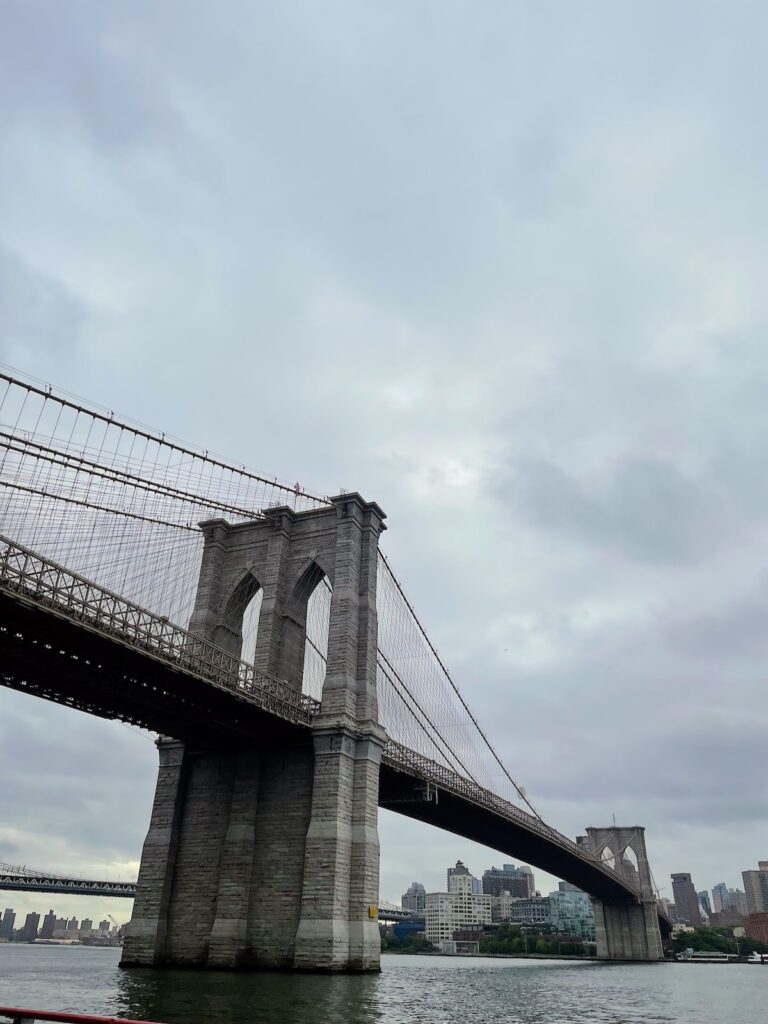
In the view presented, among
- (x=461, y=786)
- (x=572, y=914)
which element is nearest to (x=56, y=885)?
(x=461, y=786)

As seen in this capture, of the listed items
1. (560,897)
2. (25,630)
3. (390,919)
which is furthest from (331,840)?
(560,897)

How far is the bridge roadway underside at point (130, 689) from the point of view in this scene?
1062 inches

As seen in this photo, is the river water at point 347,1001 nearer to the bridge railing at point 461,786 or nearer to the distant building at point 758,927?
the bridge railing at point 461,786

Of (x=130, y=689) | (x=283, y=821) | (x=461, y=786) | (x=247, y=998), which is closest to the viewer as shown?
(x=247, y=998)

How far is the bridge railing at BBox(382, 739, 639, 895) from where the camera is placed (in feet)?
142

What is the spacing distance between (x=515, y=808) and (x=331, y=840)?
3042cm

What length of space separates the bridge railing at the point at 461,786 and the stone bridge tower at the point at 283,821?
14.5 feet

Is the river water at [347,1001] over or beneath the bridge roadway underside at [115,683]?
beneath

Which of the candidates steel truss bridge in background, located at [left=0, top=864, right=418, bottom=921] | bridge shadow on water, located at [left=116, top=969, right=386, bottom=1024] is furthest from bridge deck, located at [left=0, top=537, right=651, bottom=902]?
steel truss bridge in background, located at [left=0, top=864, right=418, bottom=921]

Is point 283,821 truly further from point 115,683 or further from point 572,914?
point 572,914

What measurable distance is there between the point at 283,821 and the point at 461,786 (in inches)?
711

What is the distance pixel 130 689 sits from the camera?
104ft

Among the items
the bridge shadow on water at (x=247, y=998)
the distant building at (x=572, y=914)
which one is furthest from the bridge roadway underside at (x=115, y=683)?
the distant building at (x=572, y=914)

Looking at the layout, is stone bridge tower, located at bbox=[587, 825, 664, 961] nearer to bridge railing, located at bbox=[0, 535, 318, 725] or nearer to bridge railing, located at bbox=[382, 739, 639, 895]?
bridge railing, located at bbox=[382, 739, 639, 895]
